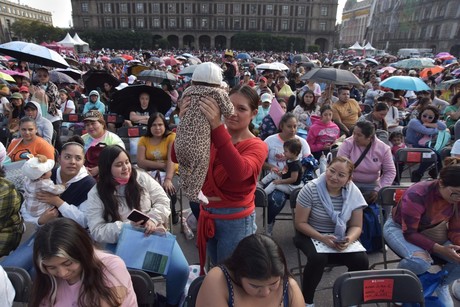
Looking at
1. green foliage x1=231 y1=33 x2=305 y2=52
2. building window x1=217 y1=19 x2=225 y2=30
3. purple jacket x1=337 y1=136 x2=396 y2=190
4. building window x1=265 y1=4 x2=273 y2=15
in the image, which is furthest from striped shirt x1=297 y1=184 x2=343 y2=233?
building window x1=265 y1=4 x2=273 y2=15

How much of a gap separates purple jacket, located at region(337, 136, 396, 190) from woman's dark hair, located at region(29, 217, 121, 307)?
3.34 metres

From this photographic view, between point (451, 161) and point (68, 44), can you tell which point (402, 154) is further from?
point (68, 44)

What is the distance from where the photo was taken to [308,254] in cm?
294

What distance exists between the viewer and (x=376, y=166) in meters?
4.12

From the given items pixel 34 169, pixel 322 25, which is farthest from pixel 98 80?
pixel 322 25

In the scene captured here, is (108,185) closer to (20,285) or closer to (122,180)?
(122,180)

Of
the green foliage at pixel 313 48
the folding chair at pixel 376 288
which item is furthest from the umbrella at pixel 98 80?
the green foliage at pixel 313 48

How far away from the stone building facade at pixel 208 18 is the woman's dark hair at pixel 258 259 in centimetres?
7727

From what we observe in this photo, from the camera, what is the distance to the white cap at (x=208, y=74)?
4.67 feet

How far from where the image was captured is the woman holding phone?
8.92ft

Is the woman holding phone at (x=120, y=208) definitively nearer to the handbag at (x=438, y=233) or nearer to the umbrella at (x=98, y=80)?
the handbag at (x=438, y=233)

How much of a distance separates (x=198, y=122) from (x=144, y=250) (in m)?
1.62

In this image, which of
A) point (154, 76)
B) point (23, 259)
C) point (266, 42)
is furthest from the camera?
point (266, 42)

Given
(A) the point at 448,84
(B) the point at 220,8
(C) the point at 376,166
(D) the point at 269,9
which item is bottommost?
(C) the point at 376,166
